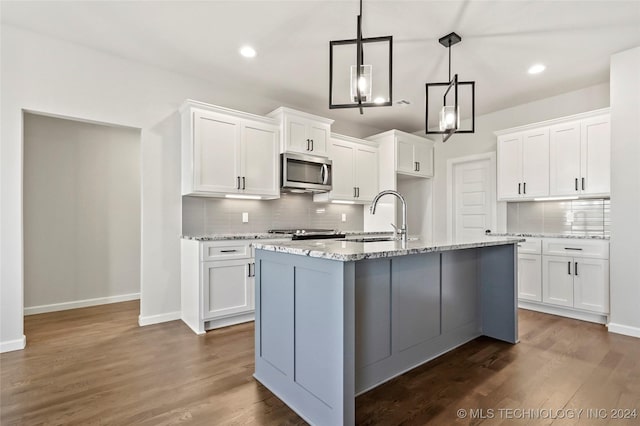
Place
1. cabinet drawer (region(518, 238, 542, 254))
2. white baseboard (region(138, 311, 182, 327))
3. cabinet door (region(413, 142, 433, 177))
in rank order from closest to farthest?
white baseboard (region(138, 311, 182, 327)), cabinet drawer (region(518, 238, 542, 254)), cabinet door (region(413, 142, 433, 177))

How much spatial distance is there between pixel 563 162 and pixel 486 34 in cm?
193

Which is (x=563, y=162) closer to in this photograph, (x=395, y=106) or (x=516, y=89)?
(x=516, y=89)

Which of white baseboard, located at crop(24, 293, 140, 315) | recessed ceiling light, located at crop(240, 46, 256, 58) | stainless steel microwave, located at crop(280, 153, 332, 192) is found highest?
recessed ceiling light, located at crop(240, 46, 256, 58)

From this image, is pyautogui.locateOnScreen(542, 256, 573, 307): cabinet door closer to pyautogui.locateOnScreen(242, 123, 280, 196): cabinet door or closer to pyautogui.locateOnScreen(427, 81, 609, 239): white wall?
pyautogui.locateOnScreen(427, 81, 609, 239): white wall

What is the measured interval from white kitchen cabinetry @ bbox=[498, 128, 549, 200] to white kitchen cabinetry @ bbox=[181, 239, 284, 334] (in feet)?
11.0

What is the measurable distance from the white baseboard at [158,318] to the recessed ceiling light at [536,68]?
4.60 metres

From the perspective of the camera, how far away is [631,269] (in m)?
3.19

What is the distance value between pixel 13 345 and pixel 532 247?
5231 mm

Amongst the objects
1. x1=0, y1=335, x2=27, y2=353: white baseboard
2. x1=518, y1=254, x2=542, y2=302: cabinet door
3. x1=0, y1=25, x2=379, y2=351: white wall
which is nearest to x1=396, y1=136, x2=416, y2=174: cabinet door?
x1=518, y1=254, x2=542, y2=302: cabinet door

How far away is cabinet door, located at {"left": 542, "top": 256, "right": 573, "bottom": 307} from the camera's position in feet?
12.2

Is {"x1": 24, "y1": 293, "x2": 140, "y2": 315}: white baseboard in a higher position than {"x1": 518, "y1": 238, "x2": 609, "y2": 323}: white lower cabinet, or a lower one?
lower

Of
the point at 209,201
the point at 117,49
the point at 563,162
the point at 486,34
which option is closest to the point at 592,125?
the point at 563,162

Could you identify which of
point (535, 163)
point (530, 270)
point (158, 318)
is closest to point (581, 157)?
point (535, 163)

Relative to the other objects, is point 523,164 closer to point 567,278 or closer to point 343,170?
point 567,278
